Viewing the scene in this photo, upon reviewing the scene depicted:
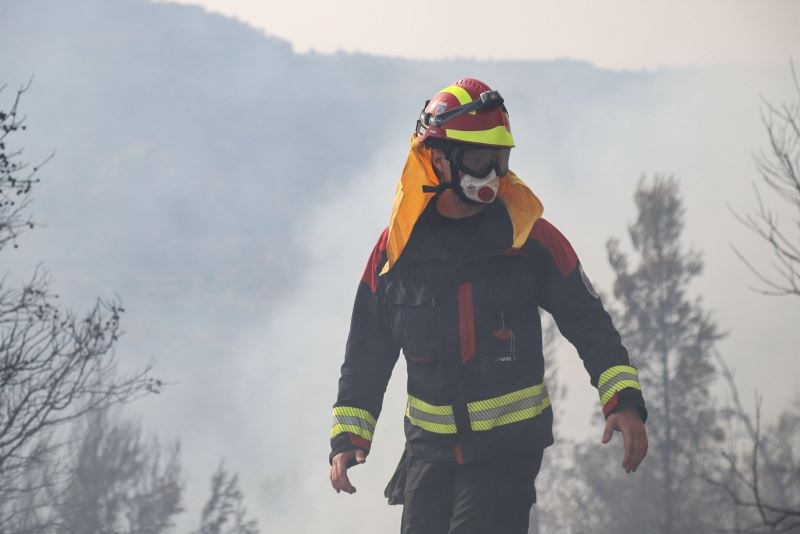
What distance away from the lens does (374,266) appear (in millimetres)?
4504

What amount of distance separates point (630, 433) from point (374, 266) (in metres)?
1.28

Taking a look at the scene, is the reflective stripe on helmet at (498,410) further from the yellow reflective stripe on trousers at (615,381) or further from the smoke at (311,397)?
the smoke at (311,397)

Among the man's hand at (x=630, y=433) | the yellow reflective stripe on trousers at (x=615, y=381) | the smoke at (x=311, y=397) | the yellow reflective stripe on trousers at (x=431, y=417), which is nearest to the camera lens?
the man's hand at (x=630, y=433)

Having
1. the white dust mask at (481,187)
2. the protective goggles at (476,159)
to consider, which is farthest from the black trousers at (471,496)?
the protective goggles at (476,159)

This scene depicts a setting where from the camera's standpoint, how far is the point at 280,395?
11712cm

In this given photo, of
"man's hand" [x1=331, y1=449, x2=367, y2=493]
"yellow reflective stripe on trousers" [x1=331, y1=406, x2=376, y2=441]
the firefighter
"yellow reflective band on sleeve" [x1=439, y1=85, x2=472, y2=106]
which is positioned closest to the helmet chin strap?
the firefighter

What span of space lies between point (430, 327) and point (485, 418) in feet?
1.33

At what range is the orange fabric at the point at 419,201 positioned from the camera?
4.21 meters

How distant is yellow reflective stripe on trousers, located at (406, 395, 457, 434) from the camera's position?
4.11 metres

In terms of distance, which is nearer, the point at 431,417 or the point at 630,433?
the point at 630,433

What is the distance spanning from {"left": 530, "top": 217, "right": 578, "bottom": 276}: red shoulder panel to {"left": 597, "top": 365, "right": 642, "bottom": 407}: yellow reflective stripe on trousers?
0.42 meters

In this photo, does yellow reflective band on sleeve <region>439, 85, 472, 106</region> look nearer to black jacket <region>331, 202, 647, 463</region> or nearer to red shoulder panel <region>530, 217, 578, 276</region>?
black jacket <region>331, 202, 647, 463</region>

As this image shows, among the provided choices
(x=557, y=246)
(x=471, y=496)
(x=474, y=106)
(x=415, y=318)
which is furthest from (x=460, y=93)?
(x=471, y=496)

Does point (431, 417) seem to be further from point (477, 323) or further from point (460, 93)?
point (460, 93)
